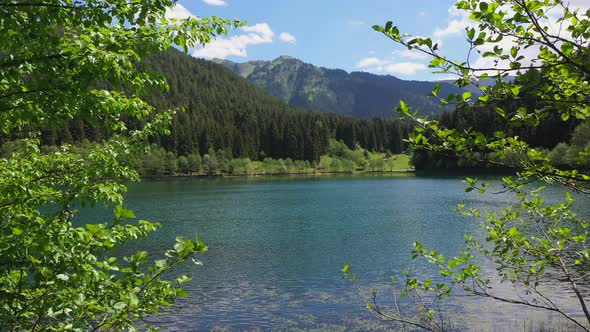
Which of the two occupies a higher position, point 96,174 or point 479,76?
point 479,76

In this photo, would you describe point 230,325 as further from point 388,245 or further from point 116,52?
point 388,245

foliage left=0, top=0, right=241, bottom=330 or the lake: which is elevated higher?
foliage left=0, top=0, right=241, bottom=330

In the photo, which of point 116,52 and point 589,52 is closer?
Result: point 589,52

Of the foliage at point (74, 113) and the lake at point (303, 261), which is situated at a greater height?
the foliage at point (74, 113)

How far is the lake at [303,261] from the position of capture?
2025cm

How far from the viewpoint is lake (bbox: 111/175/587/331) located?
66.4 feet

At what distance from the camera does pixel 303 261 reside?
1272 inches

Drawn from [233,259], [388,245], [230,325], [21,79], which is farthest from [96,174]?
[388,245]

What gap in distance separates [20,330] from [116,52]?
345cm

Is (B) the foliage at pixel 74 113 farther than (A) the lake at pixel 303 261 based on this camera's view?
No

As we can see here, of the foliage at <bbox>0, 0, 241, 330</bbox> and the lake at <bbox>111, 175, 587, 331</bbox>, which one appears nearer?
the foliage at <bbox>0, 0, 241, 330</bbox>

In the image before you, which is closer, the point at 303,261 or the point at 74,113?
the point at 74,113

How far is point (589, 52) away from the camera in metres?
3.40

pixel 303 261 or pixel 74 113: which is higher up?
pixel 74 113
